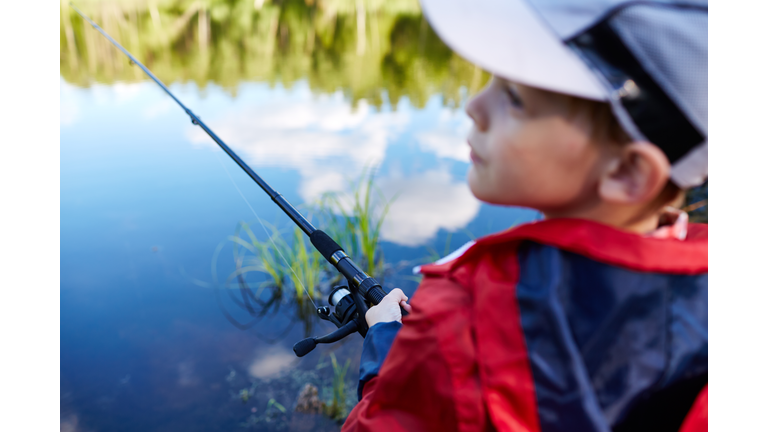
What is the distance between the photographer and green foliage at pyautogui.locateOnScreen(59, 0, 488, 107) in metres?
7.79

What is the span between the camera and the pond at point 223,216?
2539 mm

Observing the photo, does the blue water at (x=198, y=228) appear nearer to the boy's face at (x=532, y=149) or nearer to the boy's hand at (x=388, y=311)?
the boy's hand at (x=388, y=311)

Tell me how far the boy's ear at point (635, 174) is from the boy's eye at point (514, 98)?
112 millimetres

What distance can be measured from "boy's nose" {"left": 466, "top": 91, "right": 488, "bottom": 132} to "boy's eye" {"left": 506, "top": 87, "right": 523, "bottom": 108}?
0.03 metres

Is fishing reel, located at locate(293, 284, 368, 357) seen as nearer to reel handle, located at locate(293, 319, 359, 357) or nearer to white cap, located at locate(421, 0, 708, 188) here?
reel handle, located at locate(293, 319, 359, 357)

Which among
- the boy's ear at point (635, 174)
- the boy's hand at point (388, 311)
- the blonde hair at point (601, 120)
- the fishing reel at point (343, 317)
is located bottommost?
the fishing reel at point (343, 317)

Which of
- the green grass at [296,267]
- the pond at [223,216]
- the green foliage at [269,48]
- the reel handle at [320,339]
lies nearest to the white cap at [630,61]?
the reel handle at [320,339]

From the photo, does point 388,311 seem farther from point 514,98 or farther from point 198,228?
point 198,228

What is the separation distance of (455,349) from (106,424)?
8.06 ft

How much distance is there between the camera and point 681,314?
0.54 metres

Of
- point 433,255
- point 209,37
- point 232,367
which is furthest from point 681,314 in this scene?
point 209,37

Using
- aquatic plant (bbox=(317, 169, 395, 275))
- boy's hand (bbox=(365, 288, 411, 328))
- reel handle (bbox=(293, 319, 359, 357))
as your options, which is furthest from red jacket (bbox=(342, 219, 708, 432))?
aquatic plant (bbox=(317, 169, 395, 275))

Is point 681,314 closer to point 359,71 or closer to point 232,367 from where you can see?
point 232,367

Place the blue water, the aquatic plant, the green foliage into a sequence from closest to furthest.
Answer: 1. the blue water
2. the aquatic plant
3. the green foliage
